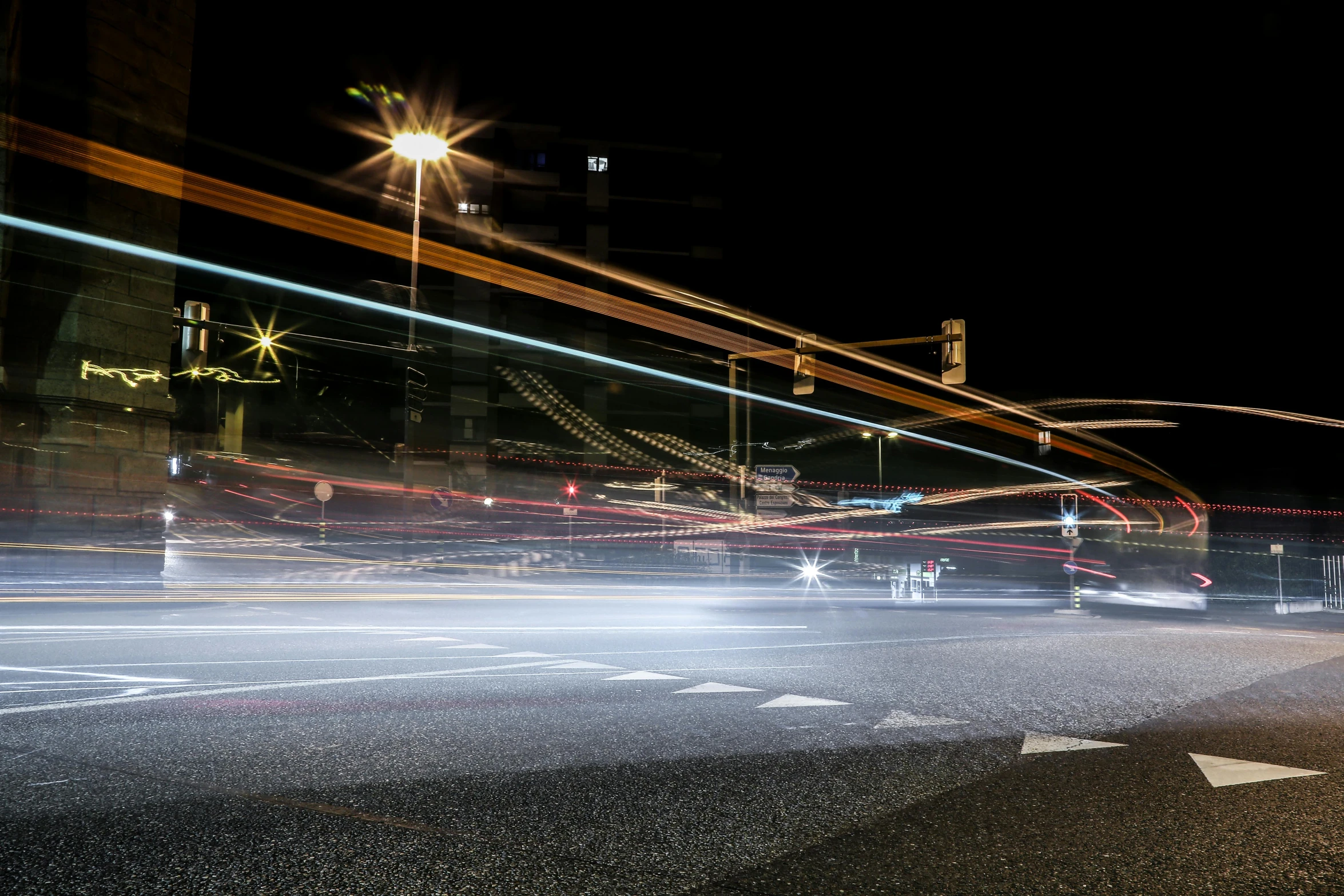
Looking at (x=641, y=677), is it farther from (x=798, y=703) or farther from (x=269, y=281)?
(x=269, y=281)

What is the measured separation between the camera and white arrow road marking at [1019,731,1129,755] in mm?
5012

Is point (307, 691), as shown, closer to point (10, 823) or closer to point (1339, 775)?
point (10, 823)

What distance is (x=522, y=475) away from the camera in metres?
56.1

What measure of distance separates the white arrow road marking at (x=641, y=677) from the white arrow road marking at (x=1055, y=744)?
3222 millimetres

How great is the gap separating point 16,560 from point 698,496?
40476 millimetres

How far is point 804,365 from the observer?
17.5 meters

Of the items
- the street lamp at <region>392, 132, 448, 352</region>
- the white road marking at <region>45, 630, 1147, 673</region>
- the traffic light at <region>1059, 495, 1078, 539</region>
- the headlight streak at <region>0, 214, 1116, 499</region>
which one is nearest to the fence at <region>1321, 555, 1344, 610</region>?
the traffic light at <region>1059, 495, 1078, 539</region>

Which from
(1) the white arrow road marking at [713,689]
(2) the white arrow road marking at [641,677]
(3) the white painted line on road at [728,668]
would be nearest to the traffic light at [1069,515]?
(3) the white painted line on road at [728,668]

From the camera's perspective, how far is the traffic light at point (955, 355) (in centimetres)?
1445

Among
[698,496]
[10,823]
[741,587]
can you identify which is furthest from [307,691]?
[698,496]

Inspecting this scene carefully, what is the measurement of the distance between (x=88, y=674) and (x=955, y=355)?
42.6ft

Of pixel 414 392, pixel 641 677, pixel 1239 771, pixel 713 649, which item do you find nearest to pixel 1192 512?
pixel 414 392

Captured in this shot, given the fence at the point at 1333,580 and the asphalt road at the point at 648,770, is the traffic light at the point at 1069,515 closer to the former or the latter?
the fence at the point at 1333,580

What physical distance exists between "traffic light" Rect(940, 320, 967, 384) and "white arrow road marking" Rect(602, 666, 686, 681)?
28.8 ft
